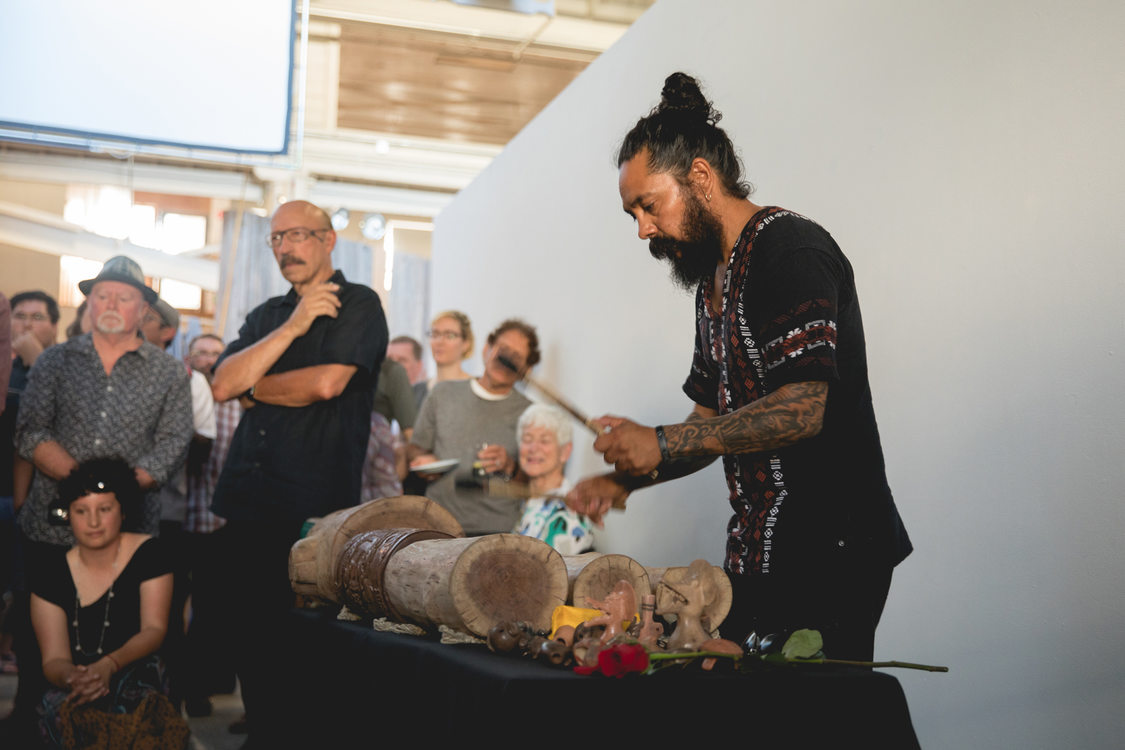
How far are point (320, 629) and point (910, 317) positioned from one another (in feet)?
5.41

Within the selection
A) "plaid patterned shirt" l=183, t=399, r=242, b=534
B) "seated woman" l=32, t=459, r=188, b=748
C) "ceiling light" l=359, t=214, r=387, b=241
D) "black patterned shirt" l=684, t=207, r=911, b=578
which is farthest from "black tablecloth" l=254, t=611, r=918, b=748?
"ceiling light" l=359, t=214, r=387, b=241

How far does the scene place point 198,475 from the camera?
500 cm

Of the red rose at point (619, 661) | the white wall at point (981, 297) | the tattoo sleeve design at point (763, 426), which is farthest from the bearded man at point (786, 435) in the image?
the white wall at point (981, 297)

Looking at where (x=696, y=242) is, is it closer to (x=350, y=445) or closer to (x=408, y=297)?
(x=350, y=445)

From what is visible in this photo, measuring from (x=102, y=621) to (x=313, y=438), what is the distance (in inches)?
38.8

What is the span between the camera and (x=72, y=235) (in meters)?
10.0

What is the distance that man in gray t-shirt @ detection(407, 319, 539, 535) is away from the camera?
176 inches

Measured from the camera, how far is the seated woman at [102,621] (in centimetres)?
326

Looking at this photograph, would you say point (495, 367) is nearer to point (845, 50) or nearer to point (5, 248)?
point (845, 50)

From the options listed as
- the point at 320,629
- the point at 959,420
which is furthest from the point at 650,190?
the point at 320,629

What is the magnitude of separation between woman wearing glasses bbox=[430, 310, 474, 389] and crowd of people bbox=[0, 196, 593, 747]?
1.47 feet

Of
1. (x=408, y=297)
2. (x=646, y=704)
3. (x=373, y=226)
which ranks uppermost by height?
(x=373, y=226)

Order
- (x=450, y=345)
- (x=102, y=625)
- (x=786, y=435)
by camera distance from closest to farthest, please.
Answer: (x=786, y=435)
(x=102, y=625)
(x=450, y=345)

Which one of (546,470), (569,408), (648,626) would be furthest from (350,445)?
(648,626)
